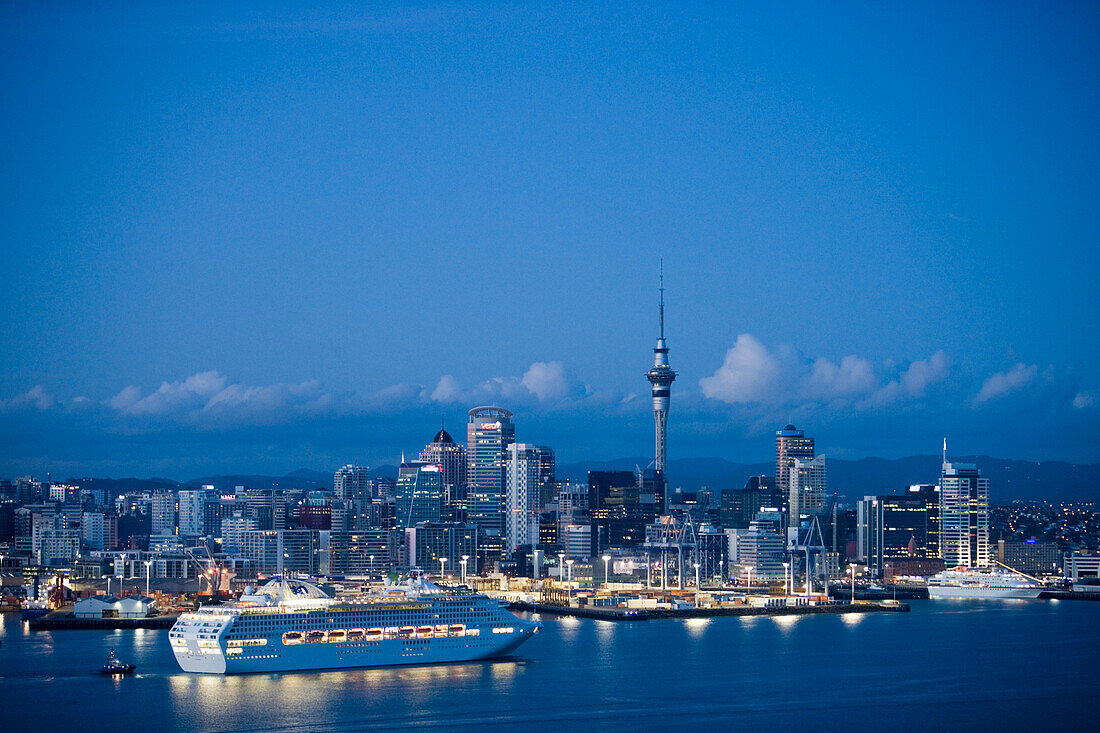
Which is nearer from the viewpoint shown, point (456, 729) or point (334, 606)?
point (456, 729)

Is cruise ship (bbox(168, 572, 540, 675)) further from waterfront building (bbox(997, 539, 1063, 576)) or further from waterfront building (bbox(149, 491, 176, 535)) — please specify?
waterfront building (bbox(149, 491, 176, 535))

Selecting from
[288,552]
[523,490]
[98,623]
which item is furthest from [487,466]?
[98,623]

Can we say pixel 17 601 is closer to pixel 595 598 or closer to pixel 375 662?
pixel 595 598

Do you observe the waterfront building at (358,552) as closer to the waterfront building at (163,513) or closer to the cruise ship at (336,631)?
the waterfront building at (163,513)

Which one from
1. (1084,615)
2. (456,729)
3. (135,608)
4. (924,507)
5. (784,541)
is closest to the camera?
(456,729)

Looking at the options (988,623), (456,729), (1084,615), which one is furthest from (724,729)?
(1084,615)

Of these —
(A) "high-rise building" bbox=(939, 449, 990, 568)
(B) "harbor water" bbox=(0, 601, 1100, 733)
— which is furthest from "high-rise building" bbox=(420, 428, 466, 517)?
(B) "harbor water" bbox=(0, 601, 1100, 733)
